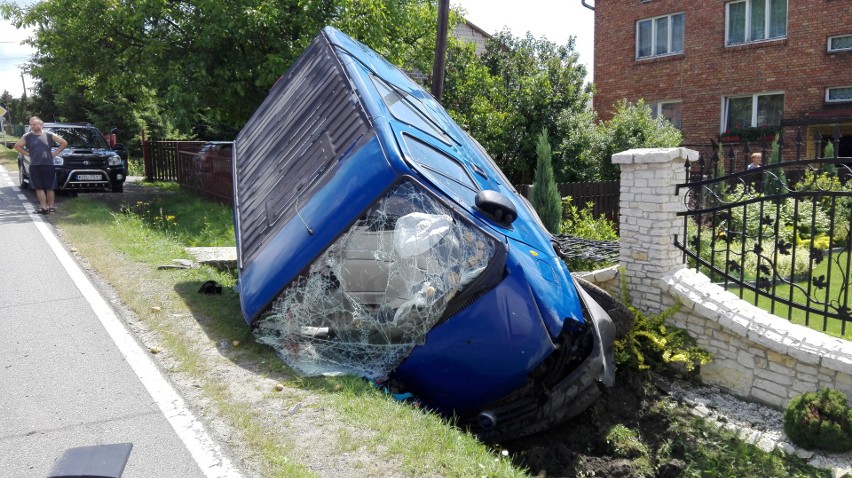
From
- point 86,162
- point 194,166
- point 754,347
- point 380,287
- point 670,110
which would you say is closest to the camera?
point 380,287

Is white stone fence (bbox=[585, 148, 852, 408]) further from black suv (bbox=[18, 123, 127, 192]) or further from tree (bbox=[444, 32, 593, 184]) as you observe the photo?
black suv (bbox=[18, 123, 127, 192])

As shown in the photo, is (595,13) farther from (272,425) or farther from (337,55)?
(272,425)

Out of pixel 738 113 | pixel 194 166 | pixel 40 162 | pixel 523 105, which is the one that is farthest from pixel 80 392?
pixel 738 113

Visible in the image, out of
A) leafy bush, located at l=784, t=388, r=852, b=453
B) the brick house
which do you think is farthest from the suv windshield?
the brick house

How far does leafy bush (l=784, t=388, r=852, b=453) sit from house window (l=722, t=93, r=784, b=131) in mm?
16775

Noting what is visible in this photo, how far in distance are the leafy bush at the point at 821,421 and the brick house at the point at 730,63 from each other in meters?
14.4

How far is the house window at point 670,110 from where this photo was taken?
22516 millimetres

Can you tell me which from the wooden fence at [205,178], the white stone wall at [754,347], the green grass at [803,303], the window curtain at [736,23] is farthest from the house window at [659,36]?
the white stone wall at [754,347]

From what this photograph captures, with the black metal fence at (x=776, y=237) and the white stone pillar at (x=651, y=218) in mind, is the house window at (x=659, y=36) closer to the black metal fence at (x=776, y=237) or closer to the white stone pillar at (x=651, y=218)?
the black metal fence at (x=776, y=237)

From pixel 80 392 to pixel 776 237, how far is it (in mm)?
5676

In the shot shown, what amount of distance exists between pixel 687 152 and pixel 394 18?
8.88m

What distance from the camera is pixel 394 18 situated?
1431 centimetres

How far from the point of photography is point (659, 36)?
74.6 ft

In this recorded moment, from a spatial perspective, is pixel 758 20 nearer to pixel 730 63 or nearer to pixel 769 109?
pixel 730 63
